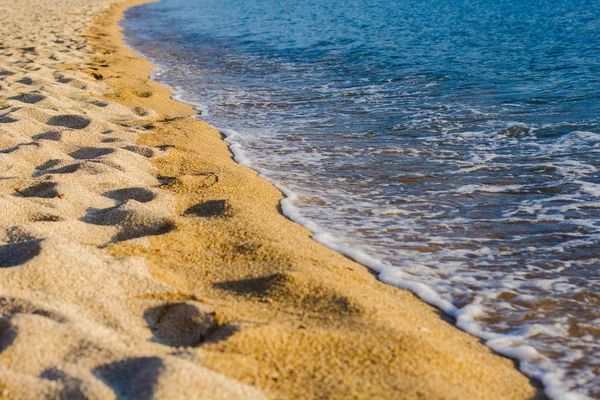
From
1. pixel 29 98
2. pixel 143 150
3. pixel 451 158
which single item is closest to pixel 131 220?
pixel 143 150

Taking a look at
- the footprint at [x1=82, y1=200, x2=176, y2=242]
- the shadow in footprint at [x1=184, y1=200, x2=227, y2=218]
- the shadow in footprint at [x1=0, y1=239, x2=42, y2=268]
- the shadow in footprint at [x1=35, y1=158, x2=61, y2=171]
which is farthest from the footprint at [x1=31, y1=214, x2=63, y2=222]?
the shadow in footprint at [x1=35, y1=158, x2=61, y2=171]

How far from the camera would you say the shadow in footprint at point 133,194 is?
13.3 feet

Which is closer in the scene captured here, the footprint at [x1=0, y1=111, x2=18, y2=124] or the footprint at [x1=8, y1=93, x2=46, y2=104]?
the footprint at [x1=0, y1=111, x2=18, y2=124]

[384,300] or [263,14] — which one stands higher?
[384,300]

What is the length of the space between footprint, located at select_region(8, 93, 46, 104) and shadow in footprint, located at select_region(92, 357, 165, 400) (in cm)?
512

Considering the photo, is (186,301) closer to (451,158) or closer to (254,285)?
(254,285)

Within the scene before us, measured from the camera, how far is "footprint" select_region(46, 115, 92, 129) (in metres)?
5.85

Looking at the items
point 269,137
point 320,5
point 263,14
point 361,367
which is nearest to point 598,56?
point 269,137

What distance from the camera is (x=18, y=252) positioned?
113 inches

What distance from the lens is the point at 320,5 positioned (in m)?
25.8

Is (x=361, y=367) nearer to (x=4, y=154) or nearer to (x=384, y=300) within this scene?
(x=384, y=300)

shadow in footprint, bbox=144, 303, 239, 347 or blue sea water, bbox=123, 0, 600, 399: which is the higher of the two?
shadow in footprint, bbox=144, 303, 239, 347

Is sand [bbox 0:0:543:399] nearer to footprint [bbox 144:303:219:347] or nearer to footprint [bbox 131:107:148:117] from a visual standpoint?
footprint [bbox 144:303:219:347]

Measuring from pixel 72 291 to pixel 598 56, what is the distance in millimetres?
10876
